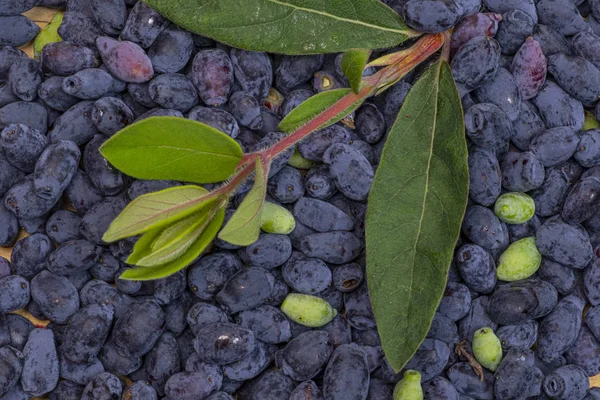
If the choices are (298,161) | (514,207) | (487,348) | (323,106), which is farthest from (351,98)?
(487,348)

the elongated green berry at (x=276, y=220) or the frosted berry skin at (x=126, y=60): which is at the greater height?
the frosted berry skin at (x=126, y=60)

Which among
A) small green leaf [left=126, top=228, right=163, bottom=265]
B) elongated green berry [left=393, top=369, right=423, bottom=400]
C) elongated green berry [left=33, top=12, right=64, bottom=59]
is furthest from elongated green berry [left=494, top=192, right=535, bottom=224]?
elongated green berry [left=33, top=12, right=64, bottom=59]

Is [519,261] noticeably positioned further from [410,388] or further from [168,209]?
[168,209]

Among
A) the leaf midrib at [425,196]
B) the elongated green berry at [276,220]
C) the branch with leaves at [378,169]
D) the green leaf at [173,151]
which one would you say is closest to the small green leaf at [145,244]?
the branch with leaves at [378,169]

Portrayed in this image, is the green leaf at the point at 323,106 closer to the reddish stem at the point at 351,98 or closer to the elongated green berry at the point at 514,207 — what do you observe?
the reddish stem at the point at 351,98

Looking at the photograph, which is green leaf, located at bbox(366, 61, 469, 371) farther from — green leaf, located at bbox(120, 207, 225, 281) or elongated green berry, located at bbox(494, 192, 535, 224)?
green leaf, located at bbox(120, 207, 225, 281)

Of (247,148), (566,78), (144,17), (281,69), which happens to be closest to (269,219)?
(247,148)
